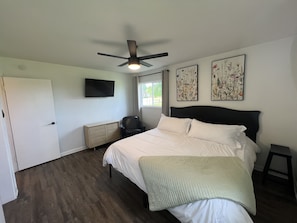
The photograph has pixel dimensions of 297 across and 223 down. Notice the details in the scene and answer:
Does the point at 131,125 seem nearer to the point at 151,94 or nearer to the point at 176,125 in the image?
the point at 151,94

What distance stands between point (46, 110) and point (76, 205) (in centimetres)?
220

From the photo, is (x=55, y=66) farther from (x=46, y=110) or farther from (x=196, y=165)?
(x=196, y=165)

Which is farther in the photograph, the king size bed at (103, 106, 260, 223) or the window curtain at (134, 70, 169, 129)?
the window curtain at (134, 70, 169, 129)

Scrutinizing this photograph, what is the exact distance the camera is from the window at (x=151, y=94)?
415 cm

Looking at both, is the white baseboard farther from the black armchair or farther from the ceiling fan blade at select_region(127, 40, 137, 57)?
the ceiling fan blade at select_region(127, 40, 137, 57)

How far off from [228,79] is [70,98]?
12.3 ft

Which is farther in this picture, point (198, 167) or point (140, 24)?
point (140, 24)

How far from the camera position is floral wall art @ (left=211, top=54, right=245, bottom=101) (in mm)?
2482

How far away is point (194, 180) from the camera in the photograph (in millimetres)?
1265

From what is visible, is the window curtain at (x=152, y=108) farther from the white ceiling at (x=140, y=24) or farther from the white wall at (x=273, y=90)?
the white wall at (x=273, y=90)

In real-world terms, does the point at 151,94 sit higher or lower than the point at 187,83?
lower

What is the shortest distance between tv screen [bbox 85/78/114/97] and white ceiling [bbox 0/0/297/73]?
4.10 ft

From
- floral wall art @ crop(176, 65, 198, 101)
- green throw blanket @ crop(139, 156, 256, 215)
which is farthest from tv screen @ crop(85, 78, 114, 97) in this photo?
green throw blanket @ crop(139, 156, 256, 215)

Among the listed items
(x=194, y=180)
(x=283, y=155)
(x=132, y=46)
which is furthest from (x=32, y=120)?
(x=283, y=155)
